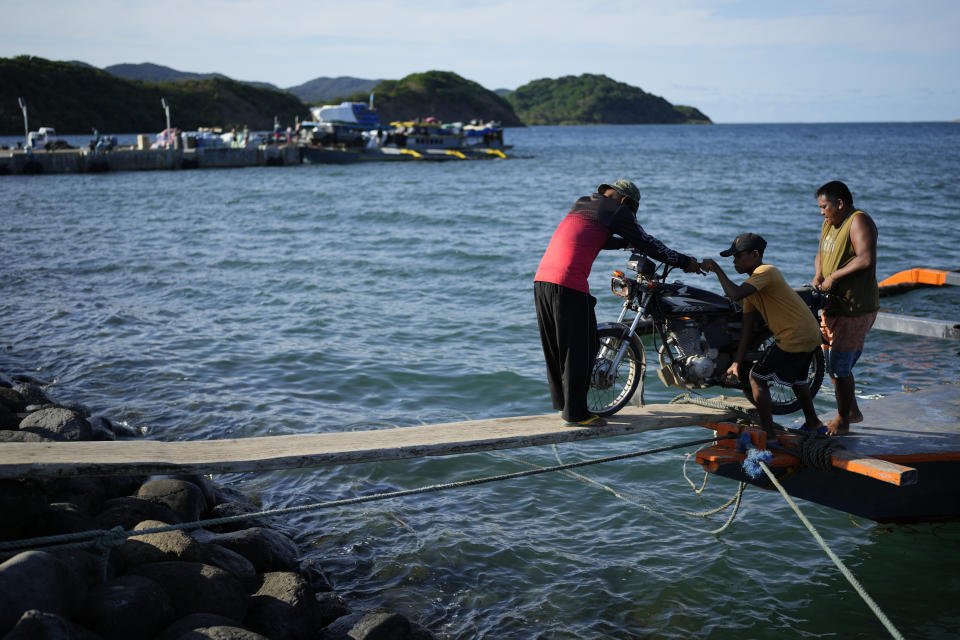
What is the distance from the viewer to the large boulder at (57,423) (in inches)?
284

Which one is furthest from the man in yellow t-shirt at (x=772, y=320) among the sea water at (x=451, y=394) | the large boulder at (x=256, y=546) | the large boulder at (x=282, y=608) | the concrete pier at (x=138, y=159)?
the concrete pier at (x=138, y=159)

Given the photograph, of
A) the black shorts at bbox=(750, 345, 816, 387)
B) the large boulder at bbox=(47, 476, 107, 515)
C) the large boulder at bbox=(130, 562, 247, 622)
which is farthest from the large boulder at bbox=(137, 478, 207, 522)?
the black shorts at bbox=(750, 345, 816, 387)

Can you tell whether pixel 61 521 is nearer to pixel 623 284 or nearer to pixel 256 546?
pixel 256 546

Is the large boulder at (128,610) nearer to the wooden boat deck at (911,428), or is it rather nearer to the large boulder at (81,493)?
the large boulder at (81,493)

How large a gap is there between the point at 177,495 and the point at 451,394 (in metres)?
5.33

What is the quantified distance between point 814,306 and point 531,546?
10.4ft

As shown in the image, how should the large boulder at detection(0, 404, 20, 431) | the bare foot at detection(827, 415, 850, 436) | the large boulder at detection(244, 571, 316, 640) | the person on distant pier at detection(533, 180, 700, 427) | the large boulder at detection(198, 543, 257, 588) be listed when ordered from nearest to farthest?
the large boulder at detection(244, 571, 316, 640) → the large boulder at detection(198, 543, 257, 588) → the person on distant pier at detection(533, 180, 700, 427) → the bare foot at detection(827, 415, 850, 436) → the large boulder at detection(0, 404, 20, 431)

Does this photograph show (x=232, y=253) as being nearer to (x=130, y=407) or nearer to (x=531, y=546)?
(x=130, y=407)

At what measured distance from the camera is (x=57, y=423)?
23.9 feet

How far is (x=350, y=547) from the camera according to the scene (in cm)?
677

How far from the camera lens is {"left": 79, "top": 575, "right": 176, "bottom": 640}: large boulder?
4057mm

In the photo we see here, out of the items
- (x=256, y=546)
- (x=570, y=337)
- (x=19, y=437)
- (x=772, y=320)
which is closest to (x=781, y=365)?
(x=772, y=320)

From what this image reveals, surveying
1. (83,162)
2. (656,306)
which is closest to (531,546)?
(656,306)

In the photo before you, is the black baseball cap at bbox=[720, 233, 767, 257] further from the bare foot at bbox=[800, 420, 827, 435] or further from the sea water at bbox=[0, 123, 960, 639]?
the sea water at bbox=[0, 123, 960, 639]
